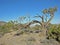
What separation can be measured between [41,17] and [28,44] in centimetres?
1243

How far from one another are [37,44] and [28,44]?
1.34 m

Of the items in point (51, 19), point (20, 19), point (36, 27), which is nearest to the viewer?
point (51, 19)

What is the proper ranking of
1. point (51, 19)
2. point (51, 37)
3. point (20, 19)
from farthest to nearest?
1. point (20, 19)
2. point (51, 19)
3. point (51, 37)

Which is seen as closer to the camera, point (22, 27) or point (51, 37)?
point (51, 37)

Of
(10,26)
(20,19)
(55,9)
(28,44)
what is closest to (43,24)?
(55,9)

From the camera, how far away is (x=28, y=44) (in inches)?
831

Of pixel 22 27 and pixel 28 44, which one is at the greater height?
pixel 22 27

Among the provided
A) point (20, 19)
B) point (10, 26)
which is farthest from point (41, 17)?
point (10, 26)

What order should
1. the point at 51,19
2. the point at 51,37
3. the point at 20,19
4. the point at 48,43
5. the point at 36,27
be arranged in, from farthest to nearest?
the point at 36,27 → the point at 20,19 → the point at 51,19 → the point at 51,37 → the point at 48,43

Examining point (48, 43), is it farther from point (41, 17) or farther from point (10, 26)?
point (10, 26)

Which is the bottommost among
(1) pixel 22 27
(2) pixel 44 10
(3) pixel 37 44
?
(3) pixel 37 44

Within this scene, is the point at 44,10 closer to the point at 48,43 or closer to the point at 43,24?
the point at 43,24

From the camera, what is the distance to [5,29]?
132ft

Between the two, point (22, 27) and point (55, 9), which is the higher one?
point (55, 9)
